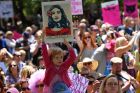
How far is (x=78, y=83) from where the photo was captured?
9609mm

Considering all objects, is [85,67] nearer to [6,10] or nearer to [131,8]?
[131,8]

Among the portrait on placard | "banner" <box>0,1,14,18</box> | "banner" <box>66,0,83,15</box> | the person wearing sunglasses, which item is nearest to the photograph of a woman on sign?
the portrait on placard

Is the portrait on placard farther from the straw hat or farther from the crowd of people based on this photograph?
the straw hat

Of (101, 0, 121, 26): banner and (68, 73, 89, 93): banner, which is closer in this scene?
(68, 73, 89, 93): banner

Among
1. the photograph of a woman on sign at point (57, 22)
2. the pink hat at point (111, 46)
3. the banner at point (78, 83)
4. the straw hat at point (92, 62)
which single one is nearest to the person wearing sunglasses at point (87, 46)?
the pink hat at point (111, 46)

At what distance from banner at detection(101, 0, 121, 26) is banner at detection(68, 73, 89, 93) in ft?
25.0

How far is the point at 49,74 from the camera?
8906 millimetres

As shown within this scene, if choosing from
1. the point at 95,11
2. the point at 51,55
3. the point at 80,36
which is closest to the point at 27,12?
the point at 95,11

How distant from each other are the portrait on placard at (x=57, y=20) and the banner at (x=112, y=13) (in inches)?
299

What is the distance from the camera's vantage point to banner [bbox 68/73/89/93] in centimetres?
955

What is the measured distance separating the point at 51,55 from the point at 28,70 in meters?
2.24

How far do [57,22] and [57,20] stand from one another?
0.14 feet

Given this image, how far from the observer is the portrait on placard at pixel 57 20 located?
31.2 ft

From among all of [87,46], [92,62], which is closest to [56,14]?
[92,62]
